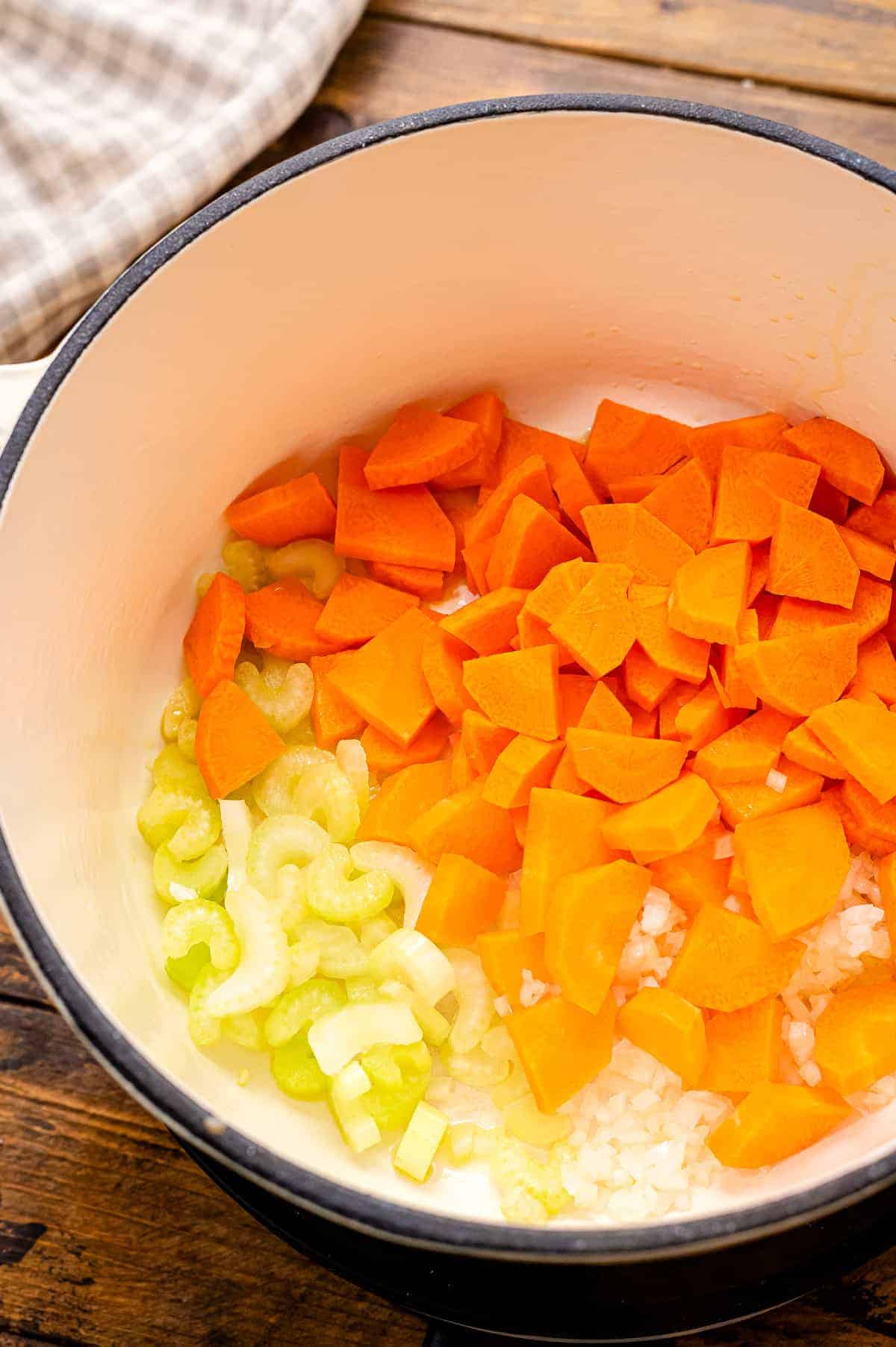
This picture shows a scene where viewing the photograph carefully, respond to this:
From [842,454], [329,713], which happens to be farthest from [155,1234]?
[842,454]

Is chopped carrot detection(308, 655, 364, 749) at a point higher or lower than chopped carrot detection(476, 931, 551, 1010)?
higher

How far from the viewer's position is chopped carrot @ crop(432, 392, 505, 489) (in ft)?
4.78

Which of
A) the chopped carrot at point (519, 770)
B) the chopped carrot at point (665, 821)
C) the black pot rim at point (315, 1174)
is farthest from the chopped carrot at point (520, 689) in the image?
the black pot rim at point (315, 1174)

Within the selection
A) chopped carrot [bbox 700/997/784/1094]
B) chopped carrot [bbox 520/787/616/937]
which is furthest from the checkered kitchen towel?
chopped carrot [bbox 700/997/784/1094]

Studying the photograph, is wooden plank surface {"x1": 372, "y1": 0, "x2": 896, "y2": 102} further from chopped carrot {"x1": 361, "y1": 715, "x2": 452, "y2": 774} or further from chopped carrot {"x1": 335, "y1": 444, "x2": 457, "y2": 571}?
chopped carrot {"x1": 361, "y1": 715, "x2": 452, "y2": 774}

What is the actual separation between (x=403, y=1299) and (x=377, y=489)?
886 millimetres

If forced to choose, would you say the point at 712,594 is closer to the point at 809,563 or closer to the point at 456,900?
the point at 809,563

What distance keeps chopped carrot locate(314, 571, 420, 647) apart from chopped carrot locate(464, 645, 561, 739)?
0.15 meters

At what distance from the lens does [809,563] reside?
1.29 m

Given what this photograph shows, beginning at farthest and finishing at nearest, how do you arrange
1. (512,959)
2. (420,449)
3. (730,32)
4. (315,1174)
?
(730,32) → (420,449) → (512,959) → (315,1174)

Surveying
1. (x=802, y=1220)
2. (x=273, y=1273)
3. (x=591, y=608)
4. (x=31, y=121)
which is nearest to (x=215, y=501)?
(x=591, y=608)

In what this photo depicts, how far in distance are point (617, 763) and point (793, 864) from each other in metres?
0.21

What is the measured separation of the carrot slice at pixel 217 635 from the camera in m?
1.38

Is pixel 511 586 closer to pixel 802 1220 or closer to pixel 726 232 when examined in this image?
pixel 726 232
